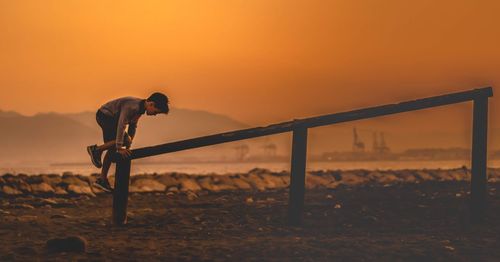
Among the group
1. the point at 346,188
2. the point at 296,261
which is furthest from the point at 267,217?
the point at 346,188

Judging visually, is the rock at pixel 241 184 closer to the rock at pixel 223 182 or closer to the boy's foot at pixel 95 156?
the rock at pixel 223 182

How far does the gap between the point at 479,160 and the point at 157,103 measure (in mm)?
4206

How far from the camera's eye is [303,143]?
8.97 meters

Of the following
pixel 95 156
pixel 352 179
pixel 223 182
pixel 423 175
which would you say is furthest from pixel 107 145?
pixel 423 175

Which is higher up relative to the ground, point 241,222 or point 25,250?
point 241,222

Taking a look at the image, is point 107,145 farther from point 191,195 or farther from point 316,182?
point 316,182

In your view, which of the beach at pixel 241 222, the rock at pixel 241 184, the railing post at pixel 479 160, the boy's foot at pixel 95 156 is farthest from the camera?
the rock at pixel 241 184

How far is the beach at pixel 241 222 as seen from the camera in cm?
757

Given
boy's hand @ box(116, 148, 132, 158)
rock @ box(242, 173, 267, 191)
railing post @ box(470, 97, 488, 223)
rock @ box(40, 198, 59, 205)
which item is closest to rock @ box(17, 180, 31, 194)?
rock @ box(40, 198, 59, 205)

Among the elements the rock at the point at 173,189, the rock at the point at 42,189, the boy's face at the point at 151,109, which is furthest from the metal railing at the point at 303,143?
the rock at the point at 42,189

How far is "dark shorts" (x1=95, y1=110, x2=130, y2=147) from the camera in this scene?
8.95m

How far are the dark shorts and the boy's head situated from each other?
611 mm

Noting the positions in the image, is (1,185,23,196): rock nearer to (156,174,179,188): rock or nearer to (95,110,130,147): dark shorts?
(156,174,179,188): rock

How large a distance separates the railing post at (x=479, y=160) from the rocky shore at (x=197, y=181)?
20.2 feet
